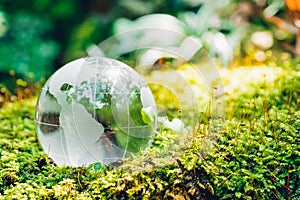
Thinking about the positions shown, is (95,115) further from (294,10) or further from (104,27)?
(104,27)

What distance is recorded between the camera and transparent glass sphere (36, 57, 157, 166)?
8.16 ft

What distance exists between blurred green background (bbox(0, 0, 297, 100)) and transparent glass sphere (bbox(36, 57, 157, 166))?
8.82ft

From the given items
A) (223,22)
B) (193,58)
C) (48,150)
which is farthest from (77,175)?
(223,22)

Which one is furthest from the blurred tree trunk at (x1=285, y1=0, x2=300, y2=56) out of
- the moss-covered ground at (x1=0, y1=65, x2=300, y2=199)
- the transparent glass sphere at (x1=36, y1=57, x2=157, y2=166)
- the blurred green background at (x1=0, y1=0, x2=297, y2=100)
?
the transparent glass sphere at (x1=36, y1=57, x2=157, y2=166)

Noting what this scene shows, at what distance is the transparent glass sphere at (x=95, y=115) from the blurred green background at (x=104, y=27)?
2.69m

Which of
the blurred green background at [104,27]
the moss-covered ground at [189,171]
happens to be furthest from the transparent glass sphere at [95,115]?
the blurred green background at [104,27]

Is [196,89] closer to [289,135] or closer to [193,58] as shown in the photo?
[193,58]

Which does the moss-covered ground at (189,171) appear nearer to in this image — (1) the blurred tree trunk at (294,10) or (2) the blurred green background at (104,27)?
(2) the blurred green background at (104,27)

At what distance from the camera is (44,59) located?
6.67 metres

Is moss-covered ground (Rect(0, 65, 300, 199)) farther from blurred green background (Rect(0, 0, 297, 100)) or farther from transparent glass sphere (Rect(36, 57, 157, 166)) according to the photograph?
blurred green background (Rect(0, 0, 297, 100))

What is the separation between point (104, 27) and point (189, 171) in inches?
196

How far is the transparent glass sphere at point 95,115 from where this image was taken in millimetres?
2488

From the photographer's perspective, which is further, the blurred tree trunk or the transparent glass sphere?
the blurred tree trunk

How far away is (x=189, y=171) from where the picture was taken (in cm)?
241
